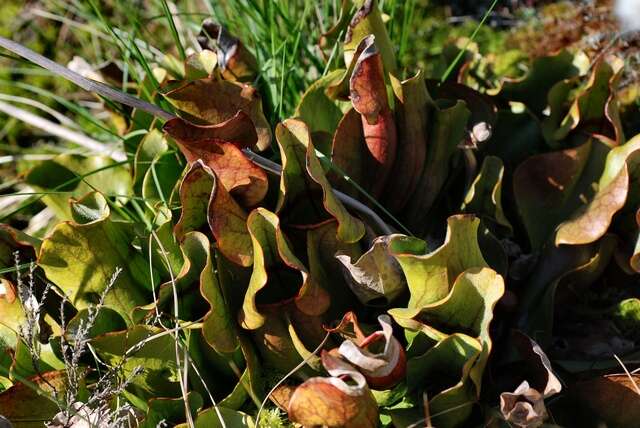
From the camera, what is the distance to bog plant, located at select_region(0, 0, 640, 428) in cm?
106

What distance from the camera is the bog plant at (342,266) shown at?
1062 millimetres

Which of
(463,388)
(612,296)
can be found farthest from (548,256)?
(463,388)

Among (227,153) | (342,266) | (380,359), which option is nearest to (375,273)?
(342,266)

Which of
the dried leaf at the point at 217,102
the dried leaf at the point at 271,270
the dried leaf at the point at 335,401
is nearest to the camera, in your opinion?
the dried leaf at the point at 335,401

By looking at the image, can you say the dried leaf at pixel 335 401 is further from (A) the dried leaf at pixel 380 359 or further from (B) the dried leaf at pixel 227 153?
(B) the dried leaf at pixel 227 153

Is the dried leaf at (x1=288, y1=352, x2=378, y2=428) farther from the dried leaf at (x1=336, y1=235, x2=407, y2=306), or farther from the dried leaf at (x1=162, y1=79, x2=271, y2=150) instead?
the dried leaf at (x1=162, y1=79, x2=271, y2=150)

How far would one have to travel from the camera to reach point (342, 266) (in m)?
1.15

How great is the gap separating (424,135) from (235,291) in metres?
0.44

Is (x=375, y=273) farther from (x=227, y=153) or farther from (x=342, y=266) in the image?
(x=227, y=153)

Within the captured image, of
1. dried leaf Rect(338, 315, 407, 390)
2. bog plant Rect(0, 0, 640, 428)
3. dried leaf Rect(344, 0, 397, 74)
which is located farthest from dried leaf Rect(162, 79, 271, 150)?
dried leaf Rect(338, 315, 407, 390)

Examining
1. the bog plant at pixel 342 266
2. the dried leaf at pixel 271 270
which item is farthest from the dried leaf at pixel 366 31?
the dried leaf at pixel 271 270

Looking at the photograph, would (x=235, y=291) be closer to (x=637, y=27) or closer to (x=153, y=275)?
(x=153, y=275)

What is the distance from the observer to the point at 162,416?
1.17m

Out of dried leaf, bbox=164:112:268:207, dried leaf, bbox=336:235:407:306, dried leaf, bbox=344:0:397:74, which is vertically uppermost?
dried leaf, bbox=344:0:397:74
